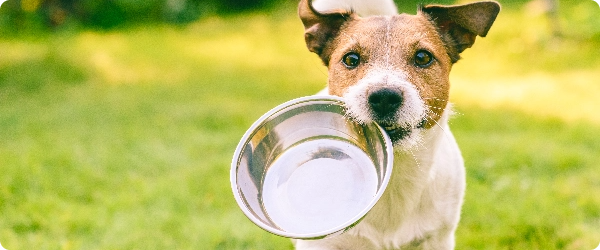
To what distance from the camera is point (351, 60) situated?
2900 millimetres

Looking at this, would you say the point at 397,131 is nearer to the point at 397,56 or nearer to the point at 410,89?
the point at 410,89

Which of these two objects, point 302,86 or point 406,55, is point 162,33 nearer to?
point 302,86

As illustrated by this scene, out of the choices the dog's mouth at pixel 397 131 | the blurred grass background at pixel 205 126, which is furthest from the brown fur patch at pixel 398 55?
the blurred grass background at pixel 205 126

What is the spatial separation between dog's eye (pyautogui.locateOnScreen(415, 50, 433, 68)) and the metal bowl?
40cm

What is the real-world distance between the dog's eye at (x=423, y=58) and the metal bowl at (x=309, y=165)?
1.31ft

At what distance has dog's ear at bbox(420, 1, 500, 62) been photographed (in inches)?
115

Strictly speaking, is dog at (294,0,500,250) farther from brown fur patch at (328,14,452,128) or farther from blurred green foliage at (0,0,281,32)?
blurred green foliage at (0,0,281,32)

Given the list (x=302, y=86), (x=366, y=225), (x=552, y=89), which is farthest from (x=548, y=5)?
(x=366, y=225)

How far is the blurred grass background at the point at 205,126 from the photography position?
161 inches

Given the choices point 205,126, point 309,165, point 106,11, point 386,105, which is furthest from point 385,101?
point 106,11

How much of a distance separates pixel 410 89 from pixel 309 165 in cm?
68

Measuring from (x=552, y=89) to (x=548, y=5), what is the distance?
6.71 feet

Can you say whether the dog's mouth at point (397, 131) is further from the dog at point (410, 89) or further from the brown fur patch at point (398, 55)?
the brown fur patch at point (398, 55)

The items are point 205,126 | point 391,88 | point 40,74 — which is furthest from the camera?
point 40,74
